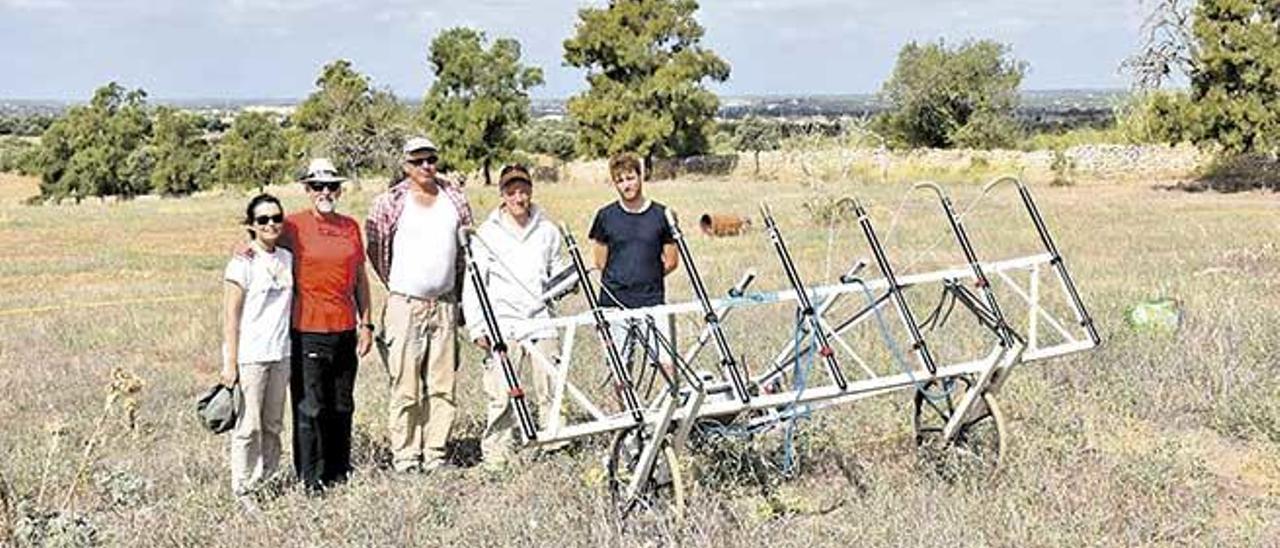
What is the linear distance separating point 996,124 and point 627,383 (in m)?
46.7

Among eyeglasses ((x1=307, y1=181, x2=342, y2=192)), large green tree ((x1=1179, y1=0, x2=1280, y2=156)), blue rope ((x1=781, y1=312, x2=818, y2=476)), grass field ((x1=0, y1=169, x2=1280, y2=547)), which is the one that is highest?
large green tree ((x1=1179, y1=0, x2=1280, y2=156))

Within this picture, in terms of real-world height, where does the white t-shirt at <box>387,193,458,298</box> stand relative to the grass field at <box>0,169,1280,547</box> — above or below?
above

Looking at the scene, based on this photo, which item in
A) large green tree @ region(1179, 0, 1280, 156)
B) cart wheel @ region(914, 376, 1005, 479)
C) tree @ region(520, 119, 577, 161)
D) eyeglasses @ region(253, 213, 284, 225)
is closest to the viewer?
eyeglasses @ region(253, 213, 284, 225)

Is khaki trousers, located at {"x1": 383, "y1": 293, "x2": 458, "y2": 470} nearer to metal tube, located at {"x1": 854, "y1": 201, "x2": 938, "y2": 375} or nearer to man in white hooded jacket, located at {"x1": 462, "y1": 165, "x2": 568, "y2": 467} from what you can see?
man in white hooded jacket, located at {"x1": 462, "y1": 165, "x2": 568, "y2": 467}

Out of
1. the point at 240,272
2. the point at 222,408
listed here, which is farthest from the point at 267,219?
the point at 222,408

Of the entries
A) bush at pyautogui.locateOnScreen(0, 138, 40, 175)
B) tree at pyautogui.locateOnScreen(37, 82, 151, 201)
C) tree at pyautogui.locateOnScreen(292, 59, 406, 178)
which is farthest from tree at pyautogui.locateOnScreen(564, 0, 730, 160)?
bush at pyautogui.locateOnScreen(0, 138, 40, 175)

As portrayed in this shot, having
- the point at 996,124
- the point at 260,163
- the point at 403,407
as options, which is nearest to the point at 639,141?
the point at 996,124

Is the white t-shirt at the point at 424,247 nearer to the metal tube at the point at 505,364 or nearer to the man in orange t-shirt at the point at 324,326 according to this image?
the man in orange t-shirt at the point at 324,326

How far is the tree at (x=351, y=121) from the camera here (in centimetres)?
3994

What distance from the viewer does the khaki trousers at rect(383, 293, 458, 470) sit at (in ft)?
20.3

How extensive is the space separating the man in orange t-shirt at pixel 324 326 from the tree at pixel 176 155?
54.7 m

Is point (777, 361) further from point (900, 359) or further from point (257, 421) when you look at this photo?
point (257, 421)

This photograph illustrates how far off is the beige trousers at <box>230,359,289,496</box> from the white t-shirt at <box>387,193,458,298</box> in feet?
2.40

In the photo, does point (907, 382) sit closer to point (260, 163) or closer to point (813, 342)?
point (813, 342)
